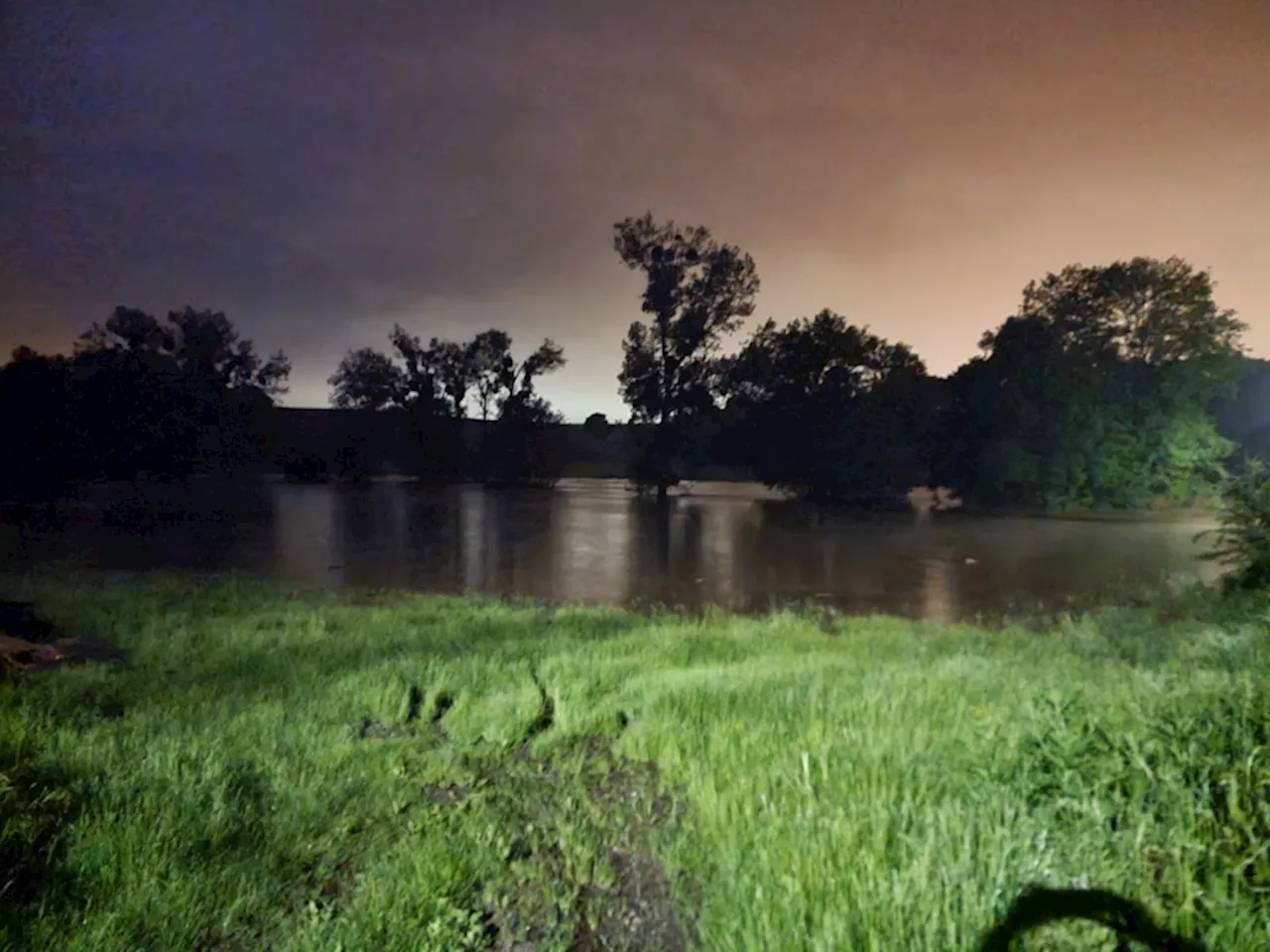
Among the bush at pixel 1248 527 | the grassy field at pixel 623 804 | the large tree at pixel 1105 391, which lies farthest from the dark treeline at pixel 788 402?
the grassy field at pixel 623 804

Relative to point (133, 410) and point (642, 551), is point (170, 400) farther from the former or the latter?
point (642, 551)

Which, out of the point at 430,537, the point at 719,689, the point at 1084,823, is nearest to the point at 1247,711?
the point at 1084,823

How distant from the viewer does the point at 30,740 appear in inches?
174

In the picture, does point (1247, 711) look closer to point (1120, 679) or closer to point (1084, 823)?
point (1084, 823)

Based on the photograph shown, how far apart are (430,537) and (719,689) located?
19.8 m

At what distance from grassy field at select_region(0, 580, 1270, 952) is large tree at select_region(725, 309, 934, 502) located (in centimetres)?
3525

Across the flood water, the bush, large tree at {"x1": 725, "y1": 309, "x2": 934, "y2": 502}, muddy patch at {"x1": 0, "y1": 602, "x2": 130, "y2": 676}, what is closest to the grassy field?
muddy patch at {"x1": 0, "y1": 602, "x2": 130, "y2": 676}

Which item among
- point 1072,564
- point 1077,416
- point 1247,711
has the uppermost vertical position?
point 1077,416

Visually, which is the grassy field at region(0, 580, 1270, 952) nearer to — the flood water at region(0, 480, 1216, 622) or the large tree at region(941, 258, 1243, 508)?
the flood water at region(0, 480, 1216, 622)

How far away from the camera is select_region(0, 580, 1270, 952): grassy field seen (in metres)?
2.62

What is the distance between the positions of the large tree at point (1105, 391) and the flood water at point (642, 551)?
8.33 feet

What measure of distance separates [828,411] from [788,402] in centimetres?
245

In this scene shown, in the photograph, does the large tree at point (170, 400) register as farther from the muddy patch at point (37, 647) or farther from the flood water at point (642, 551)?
the muddy patch at point (37, 647)

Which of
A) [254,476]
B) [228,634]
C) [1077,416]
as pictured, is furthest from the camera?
[254,476]
